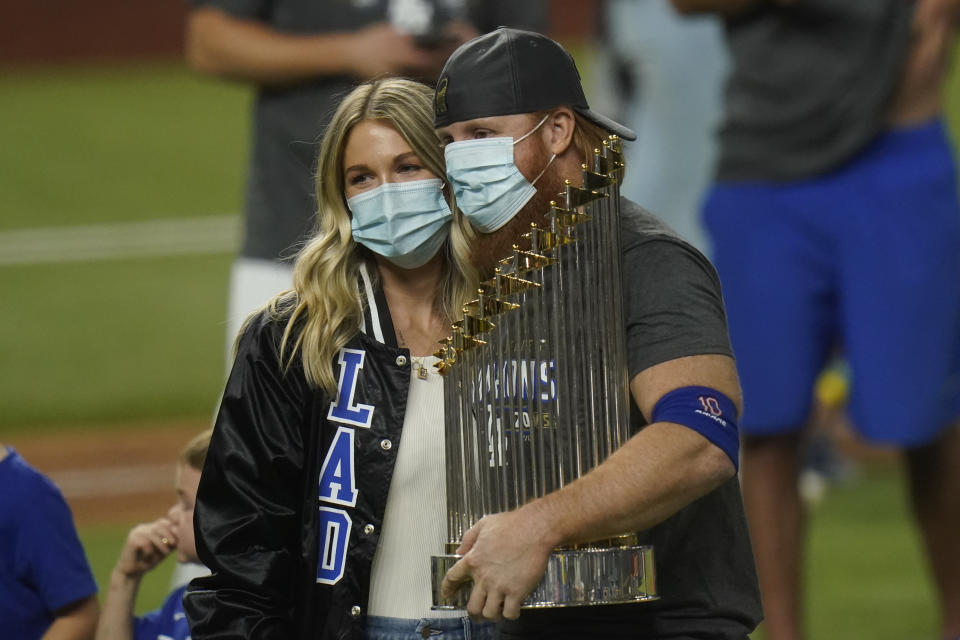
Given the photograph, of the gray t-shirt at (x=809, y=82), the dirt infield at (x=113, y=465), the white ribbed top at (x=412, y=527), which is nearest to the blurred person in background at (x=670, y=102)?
the gray t-shirt at (x=809, y=82)

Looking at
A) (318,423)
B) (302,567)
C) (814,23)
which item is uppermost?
(814,23)

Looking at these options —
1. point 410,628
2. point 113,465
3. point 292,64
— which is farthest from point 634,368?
point 113,465

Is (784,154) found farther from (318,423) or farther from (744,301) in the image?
(318,423)

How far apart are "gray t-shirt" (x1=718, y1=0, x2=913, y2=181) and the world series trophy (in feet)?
8.11

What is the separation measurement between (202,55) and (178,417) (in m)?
6.21

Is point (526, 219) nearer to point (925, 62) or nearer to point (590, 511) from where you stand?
point (590, 511)

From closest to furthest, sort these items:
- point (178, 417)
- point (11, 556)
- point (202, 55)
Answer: point (11, 556)
point (202, 55)
point (178, 417)

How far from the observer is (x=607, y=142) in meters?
2.90

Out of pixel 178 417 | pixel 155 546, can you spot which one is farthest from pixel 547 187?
pixel 178 417

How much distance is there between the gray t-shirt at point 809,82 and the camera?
16.9ft

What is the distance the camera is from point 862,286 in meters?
5.15

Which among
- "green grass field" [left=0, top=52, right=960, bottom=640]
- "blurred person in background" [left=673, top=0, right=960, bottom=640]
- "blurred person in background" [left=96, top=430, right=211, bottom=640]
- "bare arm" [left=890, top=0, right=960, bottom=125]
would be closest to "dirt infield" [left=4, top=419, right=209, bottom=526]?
"green grass field" [left=0, top=52, right=960, bottom=640]

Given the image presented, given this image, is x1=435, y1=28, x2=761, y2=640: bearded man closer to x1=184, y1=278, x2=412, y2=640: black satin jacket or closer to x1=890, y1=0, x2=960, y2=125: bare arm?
x1=184, y1=278, x2=412, y2=640: black satin jacket

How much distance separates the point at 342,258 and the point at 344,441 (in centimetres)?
34
